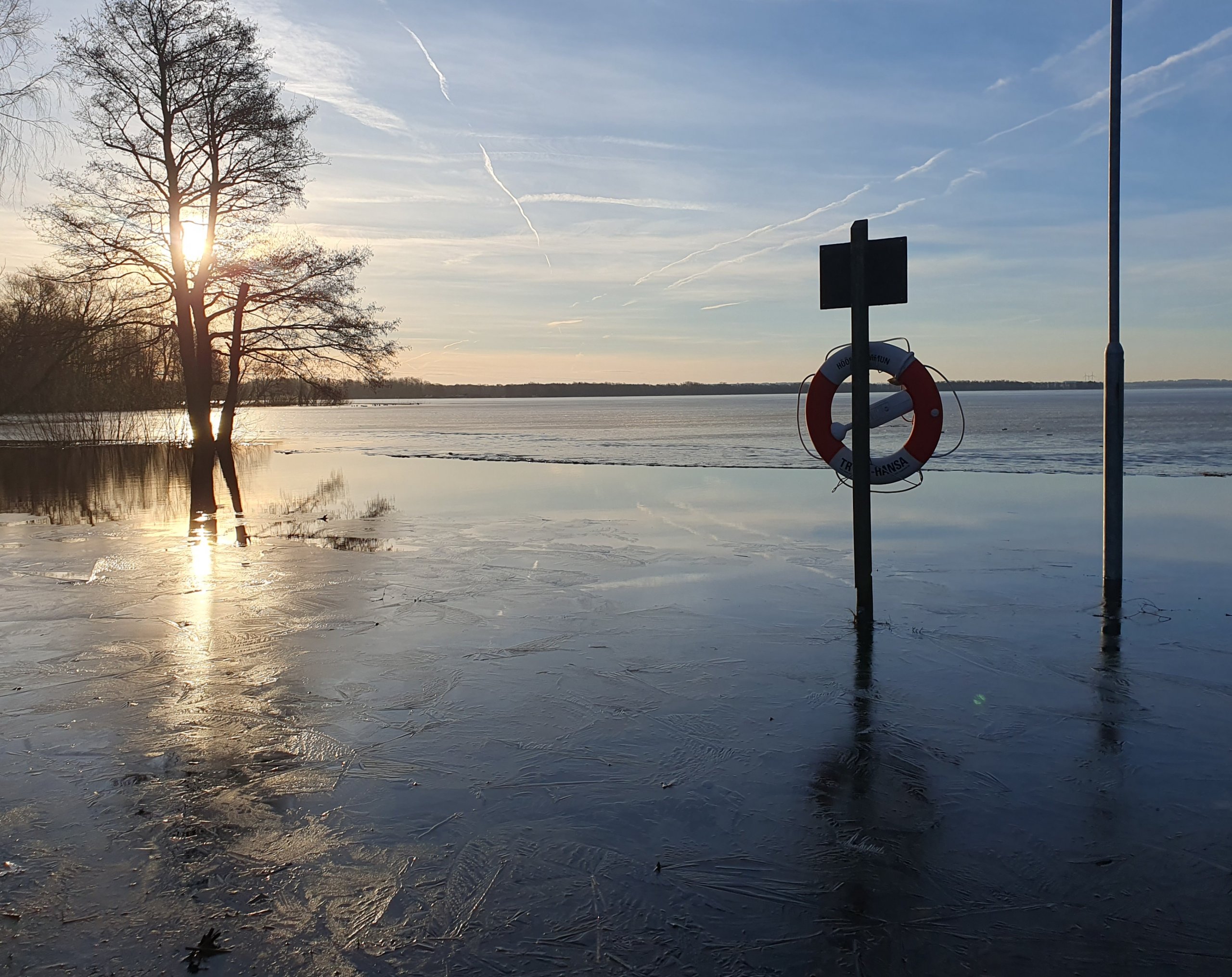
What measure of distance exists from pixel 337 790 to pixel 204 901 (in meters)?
0.91

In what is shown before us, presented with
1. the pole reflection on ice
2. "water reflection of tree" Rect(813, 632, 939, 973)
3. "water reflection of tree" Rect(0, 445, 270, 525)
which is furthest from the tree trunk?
"water reflection of tree" Rect(813, 632, 939, 973)

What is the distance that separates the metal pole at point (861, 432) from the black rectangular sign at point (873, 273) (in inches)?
2.3

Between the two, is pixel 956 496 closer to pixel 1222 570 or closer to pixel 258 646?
pixel 1222 570

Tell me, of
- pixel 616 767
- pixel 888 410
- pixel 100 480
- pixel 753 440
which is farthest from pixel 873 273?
pixel 753 440

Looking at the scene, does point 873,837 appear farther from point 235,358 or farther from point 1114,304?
point 235,358

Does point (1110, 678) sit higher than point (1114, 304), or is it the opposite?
point (1114, 304)

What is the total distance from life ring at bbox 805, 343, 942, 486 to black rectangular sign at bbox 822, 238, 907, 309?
2.88ft

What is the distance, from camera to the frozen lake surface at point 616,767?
2.79 meters

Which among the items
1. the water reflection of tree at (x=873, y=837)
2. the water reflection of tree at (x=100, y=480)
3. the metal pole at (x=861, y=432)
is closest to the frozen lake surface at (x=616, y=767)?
the water reflection of tree at (x=873, y=837)

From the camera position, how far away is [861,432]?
6.50m

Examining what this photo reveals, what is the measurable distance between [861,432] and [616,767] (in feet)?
11.0

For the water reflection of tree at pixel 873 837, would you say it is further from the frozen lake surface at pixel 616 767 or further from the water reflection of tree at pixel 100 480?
the water reflection of tree at pixel 100 480

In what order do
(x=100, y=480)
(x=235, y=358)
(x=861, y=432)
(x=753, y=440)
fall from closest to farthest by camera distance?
1. (x=861, y=432)
2. (x=100, y=480)
3. (x=235, y=358)
4. (x=753, y=440)

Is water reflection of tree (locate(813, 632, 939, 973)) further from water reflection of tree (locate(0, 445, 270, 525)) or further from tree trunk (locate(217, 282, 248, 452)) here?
tree trunk (locate(217, 282, 248, 452))
